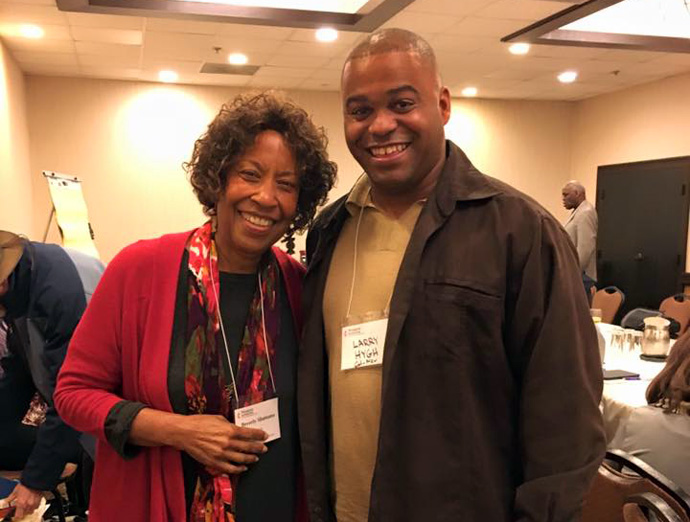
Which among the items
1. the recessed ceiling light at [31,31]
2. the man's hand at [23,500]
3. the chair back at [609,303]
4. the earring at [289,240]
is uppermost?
the recessed ceiling light at [31,31]

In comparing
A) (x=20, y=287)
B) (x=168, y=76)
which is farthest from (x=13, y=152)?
(x=20, y=287)

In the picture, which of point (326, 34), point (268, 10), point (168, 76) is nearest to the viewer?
point (268, 10)

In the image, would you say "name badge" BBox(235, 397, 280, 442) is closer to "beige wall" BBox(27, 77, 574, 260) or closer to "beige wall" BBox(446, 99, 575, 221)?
"beige wall" BBox(27, 77, 574, 260)

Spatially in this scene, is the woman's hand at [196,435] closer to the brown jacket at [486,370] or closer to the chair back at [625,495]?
the brown jacket at [486,370]

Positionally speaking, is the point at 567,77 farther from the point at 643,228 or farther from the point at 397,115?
the point at 397,115

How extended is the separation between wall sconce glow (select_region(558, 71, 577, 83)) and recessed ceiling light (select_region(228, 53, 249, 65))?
11.3 feet

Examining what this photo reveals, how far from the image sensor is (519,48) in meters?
5.83

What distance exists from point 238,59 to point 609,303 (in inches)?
161

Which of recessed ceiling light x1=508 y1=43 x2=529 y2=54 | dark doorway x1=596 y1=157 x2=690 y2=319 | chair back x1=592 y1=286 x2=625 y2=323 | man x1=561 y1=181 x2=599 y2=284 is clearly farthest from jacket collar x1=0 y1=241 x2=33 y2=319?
dark doorway x1=596 y1=157 x2=690 y2=319

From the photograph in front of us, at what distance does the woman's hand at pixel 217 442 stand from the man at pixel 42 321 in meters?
0.97

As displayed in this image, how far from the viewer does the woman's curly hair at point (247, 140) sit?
1.34 m

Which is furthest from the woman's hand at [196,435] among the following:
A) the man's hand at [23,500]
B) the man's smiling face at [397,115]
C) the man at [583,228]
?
the man at [583,228]

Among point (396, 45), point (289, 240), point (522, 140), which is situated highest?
point (522, 140)

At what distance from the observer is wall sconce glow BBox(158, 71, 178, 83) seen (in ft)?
23.0
